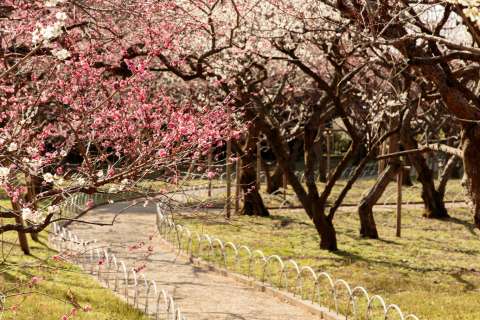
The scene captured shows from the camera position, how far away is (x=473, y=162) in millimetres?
10055

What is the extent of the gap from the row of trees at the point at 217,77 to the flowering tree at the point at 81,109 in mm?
53

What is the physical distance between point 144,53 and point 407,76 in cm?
529

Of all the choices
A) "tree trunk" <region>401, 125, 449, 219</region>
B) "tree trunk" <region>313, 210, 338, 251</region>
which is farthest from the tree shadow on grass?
"tree trunk" <region>313, 210, 338, 251</region>

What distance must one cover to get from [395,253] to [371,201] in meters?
2.13

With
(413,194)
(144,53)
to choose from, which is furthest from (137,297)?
(413,194)

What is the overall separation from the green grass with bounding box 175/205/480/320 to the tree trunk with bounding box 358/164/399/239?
347mm

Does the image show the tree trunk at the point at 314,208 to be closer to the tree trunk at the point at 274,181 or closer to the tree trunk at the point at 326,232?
the tree trunk at the point at 326,232

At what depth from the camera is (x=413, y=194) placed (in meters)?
A: 28.5

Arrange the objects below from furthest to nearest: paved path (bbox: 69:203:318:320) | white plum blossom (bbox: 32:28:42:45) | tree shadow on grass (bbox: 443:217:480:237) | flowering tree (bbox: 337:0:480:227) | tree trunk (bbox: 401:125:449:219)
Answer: tree trunk (bbox: 401:125:449:219), tree shadow on grass (bbox: 443:217:480:237), paved path (bbox: 69:203:318:320), flowering tree (bbox: 337:0:480:227), white plum blossom (bbox: 32:28:42:45)

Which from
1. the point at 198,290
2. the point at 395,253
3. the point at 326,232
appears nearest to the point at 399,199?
the point at 395,253

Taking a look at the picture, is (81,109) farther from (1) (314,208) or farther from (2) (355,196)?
(2) (355,196)

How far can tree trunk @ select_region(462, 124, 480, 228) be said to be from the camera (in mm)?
A: 9984

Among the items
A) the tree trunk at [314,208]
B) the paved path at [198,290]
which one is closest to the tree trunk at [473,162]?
the paved path at [198,290]

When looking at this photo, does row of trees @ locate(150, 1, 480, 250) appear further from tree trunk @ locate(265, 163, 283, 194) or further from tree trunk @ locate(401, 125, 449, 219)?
tree trunk @ locate(265, 163, 283, 194)
